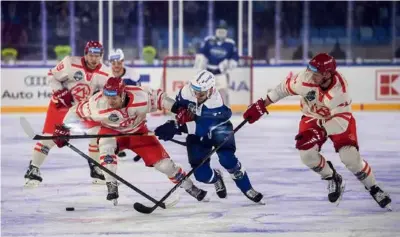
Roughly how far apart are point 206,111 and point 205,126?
0.12 m

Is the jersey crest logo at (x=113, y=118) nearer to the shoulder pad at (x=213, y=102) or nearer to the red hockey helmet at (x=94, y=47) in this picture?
the shoulder pad at (x=213, y=102)

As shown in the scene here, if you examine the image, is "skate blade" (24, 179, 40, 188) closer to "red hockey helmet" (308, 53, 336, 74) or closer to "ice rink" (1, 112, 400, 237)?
"ice rink" (1, 112, 400, 237)

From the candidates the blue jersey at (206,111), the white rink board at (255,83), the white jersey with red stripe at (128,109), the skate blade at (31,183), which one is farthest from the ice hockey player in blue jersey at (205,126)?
the white rink board at (255,83)

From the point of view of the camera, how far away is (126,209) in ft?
23.3

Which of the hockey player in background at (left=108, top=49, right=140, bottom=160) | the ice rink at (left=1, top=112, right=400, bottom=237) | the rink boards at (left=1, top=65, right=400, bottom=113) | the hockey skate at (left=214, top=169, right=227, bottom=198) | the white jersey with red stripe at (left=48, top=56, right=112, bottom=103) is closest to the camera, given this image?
the ice rink at (left=1, top=112, right=400, bottom=237)

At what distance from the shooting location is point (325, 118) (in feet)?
23.3

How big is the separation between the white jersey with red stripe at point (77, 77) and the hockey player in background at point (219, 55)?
19.5 feet

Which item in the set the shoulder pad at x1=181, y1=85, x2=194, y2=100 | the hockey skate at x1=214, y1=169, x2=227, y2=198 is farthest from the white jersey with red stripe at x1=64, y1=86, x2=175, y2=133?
the hockey skate at x1=214, y1=169, x2=227, y2=198

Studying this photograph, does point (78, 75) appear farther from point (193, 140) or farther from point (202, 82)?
point (202, 82)

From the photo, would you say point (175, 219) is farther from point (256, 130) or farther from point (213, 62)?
point (213, 62)

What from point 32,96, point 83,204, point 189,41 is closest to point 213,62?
point 189,41

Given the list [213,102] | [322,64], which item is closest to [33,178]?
[213,102]

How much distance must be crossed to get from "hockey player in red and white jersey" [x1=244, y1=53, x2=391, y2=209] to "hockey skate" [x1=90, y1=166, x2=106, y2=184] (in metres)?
1.58

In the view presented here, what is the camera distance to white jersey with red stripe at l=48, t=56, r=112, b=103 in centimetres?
825
